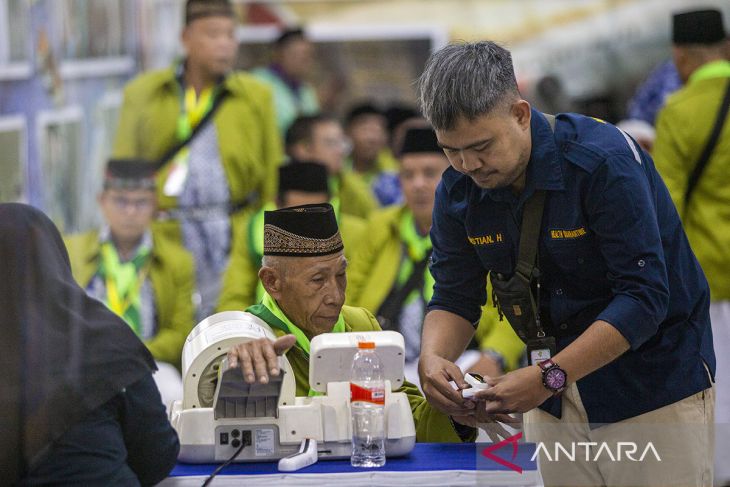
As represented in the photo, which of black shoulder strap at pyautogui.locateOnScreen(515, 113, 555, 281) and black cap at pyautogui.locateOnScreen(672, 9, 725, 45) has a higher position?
black cap at pyautogui.locateOnScreen(672, 9, 725, 45)

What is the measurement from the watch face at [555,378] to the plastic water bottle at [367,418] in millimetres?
433

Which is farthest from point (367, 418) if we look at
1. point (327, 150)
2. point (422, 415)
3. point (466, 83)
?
point (327, 150)

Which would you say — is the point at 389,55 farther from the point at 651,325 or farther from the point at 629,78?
the point at 651,325

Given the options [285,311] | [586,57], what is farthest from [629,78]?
[285,311]

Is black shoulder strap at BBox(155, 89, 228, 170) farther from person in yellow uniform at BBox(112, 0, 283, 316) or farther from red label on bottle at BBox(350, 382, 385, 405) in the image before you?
red label on bottle at BBox(350, 382, 385, 405)

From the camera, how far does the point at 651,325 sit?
3.04 metres

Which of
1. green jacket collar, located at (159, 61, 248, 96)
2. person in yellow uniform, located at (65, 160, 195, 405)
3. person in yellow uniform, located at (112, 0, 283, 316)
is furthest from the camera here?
green jacket collar, located at (159, 61, 248, 96)

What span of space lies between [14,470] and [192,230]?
3840 millimetres

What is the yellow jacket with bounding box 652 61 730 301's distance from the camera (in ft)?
17.0

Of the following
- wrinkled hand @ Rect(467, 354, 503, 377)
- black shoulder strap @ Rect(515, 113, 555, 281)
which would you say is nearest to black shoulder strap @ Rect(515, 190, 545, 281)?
black shoulder strap @ Rect(515, 113, 555, 281)

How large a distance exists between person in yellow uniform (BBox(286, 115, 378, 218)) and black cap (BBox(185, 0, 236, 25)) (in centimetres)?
128

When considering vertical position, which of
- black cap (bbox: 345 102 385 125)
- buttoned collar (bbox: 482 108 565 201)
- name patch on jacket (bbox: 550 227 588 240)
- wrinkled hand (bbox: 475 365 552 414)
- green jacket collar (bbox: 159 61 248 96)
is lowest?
Result: black cap (bbox: 345 102 385 125)

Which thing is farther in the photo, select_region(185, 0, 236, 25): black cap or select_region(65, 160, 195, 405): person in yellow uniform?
select_region(185, 0, 236, 25): black cap

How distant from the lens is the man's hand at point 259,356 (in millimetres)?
3061
